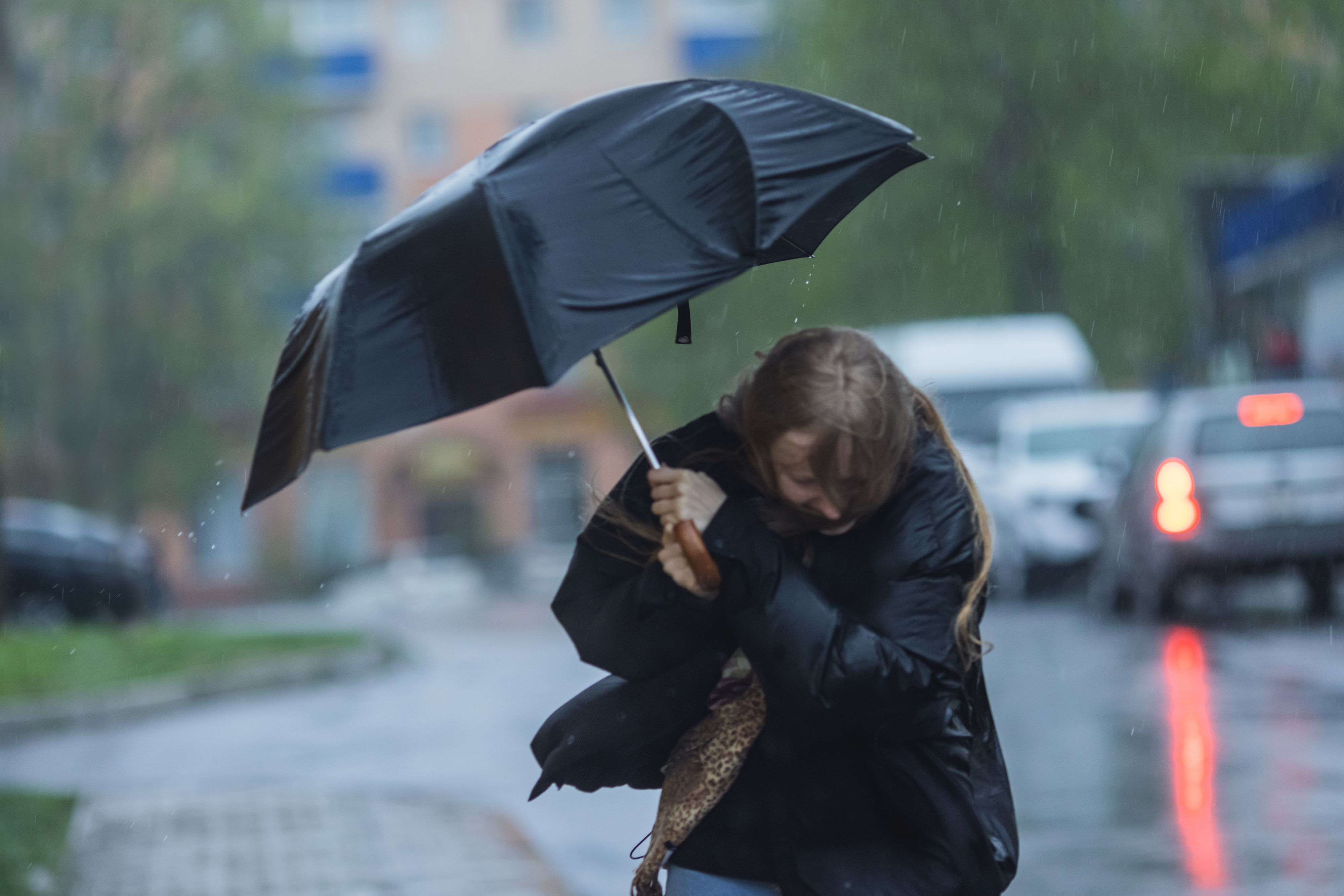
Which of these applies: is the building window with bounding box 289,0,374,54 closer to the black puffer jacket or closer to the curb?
the curb

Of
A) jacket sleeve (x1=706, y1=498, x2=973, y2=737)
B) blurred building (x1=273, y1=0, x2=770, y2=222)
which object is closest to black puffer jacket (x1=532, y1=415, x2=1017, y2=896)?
jacket sleeve (x1=706, y1=498, x2=973, y2=737)

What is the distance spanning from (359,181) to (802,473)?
5297 centimetres

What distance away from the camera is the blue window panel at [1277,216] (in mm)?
20219

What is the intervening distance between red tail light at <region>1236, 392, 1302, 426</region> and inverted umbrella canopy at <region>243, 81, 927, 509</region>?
37.1 feet

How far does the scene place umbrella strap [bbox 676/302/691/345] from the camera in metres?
2.93

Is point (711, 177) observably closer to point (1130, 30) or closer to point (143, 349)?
point (1130, 30)

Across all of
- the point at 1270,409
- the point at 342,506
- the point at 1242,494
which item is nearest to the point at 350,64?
the point at 342,506

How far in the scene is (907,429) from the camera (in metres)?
2.44

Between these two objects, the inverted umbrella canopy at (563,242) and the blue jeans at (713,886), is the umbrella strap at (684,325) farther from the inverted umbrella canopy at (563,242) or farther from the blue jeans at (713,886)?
the blue jeans at (713,886)

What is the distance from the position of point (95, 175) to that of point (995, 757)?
3297 centimetres

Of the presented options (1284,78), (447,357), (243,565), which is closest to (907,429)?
(447,357)

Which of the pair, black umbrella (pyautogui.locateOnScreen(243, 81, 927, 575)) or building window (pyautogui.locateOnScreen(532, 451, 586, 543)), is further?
building window (pyautogui.locateOnScreen(532, 451, 586, 543))

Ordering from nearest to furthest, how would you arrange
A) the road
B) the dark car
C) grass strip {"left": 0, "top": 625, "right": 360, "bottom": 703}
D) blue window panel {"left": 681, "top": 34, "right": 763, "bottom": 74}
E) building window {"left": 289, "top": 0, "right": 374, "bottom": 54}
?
the road
grass strip {"left": 0, "top": 625, "right": 360, "bottom": 703}
the dark car
blue window panel {"left": 681, "top": 34, "right": 763, "bottom": 74}
building window {"left": 289, "top": 0, "right": 374, "bottom": 54}

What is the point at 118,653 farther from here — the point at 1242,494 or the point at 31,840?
the point at 1242,494
